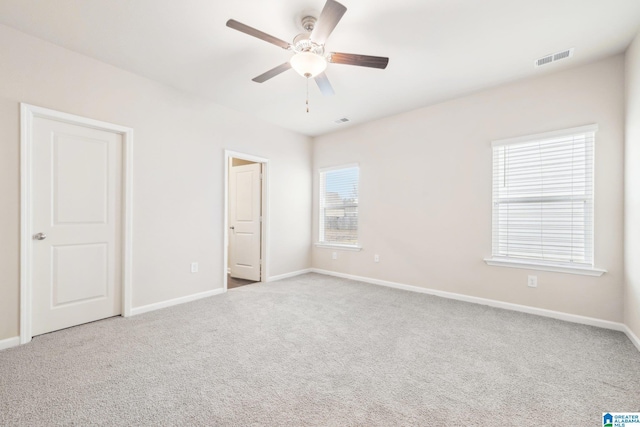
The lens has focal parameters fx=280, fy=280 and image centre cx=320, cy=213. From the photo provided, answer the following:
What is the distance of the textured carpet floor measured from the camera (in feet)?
5.34

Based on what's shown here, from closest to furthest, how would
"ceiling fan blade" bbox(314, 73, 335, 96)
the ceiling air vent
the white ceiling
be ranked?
the white ceiling < "ceiling fan blade" bbox(314, 73, 335, 96) < the ceiling air vent

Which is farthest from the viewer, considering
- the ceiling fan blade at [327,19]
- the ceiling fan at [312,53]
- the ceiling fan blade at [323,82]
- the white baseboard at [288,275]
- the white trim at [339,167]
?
the white trim at [339,167]

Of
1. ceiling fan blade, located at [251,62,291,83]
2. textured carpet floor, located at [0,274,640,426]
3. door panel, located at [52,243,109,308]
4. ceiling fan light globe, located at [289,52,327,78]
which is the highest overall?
ceiling fan blade, located at [251,62,291,83]

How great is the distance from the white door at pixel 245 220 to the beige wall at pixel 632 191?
4.61 m

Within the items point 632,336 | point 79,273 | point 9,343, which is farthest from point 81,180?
point 632,336

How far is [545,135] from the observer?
319 cm

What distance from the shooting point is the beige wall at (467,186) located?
9.44 feet

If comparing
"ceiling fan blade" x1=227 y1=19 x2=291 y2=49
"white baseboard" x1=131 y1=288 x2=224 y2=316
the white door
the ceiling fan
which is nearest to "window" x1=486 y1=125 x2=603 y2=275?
the ceiling fan

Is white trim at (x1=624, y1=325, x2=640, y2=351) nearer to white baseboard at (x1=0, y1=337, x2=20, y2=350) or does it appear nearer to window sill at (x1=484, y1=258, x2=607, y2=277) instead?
window sill at (x1=484, y1=258, x2=607, y2=277)

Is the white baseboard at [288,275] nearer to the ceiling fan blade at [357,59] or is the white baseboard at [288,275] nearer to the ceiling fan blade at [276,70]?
the ceiling fan blade at [276,70]

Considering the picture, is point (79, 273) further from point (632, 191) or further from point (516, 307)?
point (632, 191)

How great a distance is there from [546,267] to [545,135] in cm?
151

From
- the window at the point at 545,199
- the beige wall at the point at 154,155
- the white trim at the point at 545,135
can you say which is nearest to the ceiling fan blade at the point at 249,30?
the beige wall at the point at 154,155

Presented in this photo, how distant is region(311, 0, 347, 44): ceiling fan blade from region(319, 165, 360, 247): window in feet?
9.99
